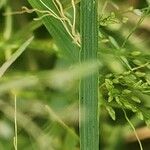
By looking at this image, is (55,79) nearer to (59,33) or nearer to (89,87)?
(59,33)

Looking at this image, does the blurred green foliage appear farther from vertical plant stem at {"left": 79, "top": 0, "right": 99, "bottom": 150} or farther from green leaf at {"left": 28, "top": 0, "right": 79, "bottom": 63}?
vertical plant stem at {"left": 79, "top": 0, "right": 99, "bottom": 150}

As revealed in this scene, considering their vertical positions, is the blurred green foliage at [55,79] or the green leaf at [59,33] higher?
the green leaf at [59,33]

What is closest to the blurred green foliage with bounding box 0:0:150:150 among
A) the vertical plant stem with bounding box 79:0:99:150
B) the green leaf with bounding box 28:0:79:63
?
the green leaf with bounding box 28:0:79:63

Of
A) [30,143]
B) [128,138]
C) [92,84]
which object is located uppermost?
[92,84]

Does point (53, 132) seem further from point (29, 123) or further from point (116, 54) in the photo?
point (116, 54)

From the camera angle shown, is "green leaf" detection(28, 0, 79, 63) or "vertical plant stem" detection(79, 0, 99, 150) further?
"green leaf" detection(28, 0, 79, 63)

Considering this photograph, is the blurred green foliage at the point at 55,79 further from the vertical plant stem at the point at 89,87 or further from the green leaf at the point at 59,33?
the vertical plant stem at the point at 89,87

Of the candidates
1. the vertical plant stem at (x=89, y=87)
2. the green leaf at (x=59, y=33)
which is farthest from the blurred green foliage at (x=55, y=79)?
the vertical plant stem at (x=89, y=87)

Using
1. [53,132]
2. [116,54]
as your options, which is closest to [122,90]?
[116,54]

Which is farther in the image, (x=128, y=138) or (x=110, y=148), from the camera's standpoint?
(x=128, y=138)
